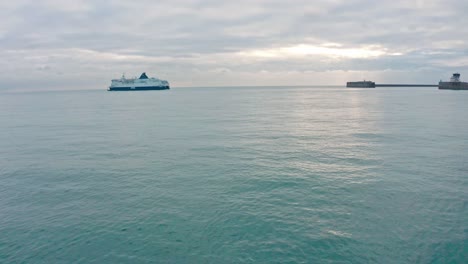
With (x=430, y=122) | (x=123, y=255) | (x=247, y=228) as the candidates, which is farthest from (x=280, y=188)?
(x=430, y=122)

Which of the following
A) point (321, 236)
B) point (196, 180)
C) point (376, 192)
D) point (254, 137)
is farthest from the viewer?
point (254, 137)

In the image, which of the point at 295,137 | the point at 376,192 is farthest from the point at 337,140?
the point at 376,192

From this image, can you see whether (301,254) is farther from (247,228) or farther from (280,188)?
(280,188)

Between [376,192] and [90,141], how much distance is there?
3497 centimetres

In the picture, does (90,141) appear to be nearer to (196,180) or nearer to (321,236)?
(196,180)

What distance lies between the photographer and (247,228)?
15.4 m

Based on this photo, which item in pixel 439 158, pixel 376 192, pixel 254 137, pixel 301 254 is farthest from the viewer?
pixel 254 137

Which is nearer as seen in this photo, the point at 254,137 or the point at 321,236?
the point at 321,236

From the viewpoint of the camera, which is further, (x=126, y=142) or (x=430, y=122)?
(x=430, y=122)

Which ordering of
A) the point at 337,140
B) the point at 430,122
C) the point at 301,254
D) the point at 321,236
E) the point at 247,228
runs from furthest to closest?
the point at 430,122 → the point at 337,140 → the point at 247,228 → the point at 321,236 → the point at 301,254

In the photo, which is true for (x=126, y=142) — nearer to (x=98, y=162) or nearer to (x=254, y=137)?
(x=98, y=162)

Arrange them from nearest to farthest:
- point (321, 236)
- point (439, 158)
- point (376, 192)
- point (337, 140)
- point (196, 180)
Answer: point (321, 236), point (376, 192), point (196, 180), point (439, 158), point (337, 140)

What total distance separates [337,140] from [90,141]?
32305 mm

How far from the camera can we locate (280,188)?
2088 cm
